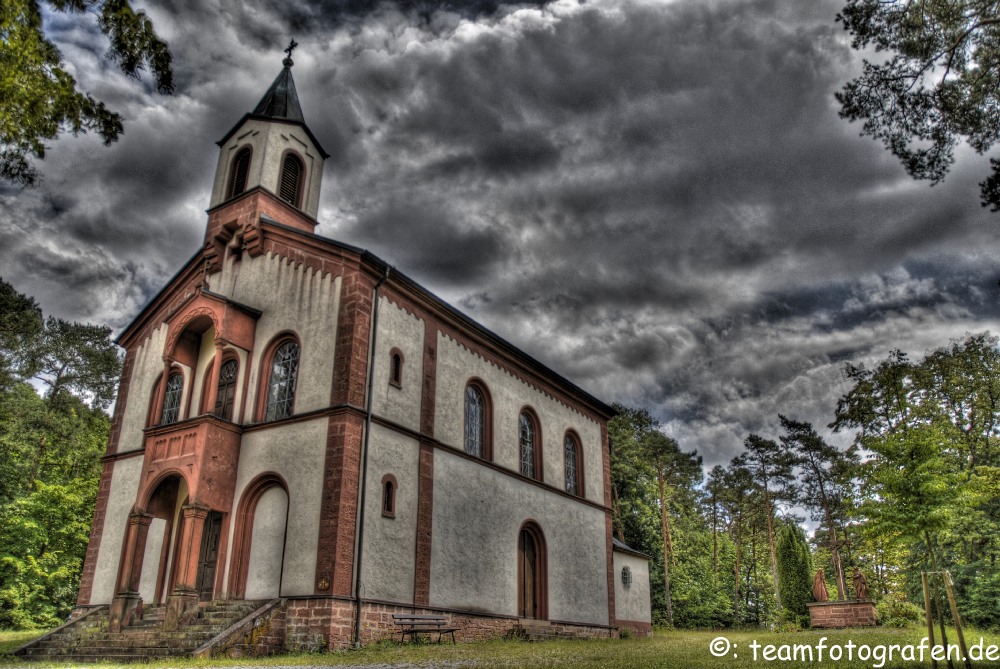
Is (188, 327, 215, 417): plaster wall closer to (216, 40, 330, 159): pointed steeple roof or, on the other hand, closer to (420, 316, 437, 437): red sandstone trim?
(420, 316, 437, 437): red sandstone trim

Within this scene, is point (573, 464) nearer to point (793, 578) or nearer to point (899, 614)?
point (899, 614)

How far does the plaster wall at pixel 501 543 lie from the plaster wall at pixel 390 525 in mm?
938

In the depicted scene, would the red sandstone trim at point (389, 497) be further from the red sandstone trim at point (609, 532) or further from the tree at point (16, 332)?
the tree at point (16, 332)

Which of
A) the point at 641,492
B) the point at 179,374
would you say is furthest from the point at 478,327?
the point at 641,492

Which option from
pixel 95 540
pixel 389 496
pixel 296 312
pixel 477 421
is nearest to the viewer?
pixel 389 496

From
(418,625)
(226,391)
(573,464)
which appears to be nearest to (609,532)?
(573,464)

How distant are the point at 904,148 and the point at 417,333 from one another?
39.2 feet

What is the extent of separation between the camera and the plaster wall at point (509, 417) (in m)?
19.6

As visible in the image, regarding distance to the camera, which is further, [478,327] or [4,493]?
[4,493]

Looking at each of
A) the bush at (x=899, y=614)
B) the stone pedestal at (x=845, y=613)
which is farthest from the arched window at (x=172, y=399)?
the bush at (x=899, y=614)

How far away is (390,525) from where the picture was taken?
16188 mm

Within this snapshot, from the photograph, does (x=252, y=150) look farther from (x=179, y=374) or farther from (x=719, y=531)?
(x=719, y=531)

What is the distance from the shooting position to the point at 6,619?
25891 mm

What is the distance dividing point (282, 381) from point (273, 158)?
7.56 metres
